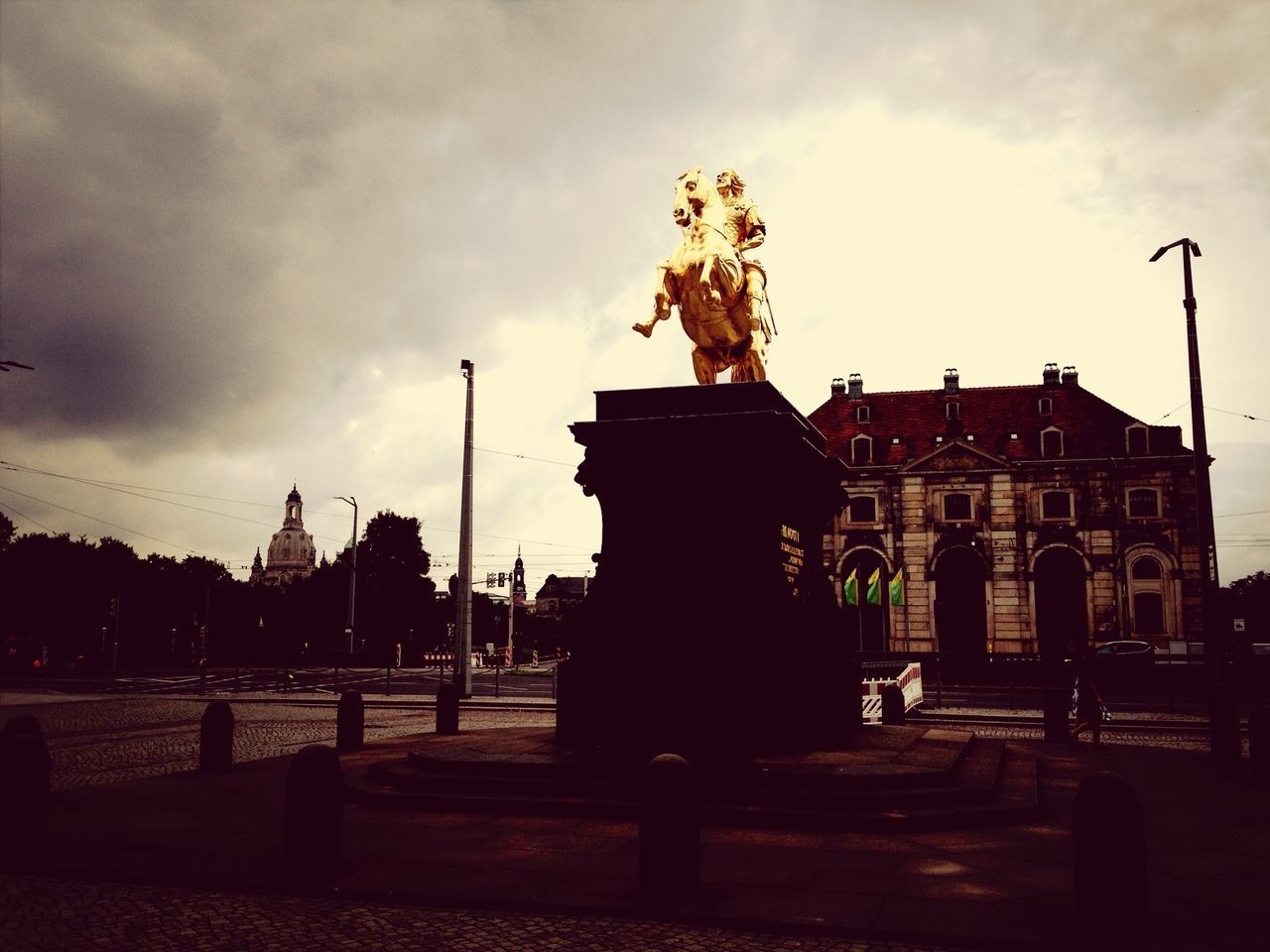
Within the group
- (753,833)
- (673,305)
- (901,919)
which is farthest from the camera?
(673,305)

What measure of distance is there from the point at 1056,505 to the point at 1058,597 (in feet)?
16.0

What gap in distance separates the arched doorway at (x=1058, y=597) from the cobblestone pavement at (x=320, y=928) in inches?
1973

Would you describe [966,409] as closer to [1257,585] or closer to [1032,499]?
[1032,499]

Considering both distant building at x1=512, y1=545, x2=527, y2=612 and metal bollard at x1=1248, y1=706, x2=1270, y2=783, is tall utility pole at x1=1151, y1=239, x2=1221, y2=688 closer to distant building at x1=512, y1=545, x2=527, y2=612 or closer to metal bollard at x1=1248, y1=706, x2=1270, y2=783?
metal bollard at x1=1248, y1=706, x2=1270, y2=783

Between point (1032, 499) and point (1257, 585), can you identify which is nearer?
point (1032, 499)

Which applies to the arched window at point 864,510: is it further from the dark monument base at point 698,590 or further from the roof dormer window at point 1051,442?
the dark monument base at point 698,590

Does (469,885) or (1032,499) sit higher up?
(1032,499)

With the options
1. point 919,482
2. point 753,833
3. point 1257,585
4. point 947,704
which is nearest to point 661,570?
point 753,833

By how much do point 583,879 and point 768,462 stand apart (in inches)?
223

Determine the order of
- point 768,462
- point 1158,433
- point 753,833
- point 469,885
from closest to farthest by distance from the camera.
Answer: point 469,885
point 753,833
point 768,462
point 1158,433

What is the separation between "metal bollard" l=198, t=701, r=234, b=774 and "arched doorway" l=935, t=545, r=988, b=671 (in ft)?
147

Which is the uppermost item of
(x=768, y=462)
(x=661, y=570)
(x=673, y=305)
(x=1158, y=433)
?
(x=1158, y=433)

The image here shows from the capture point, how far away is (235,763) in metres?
13.8

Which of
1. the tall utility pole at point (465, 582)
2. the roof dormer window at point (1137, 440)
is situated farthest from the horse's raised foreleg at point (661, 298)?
the roof dormer window at point (1137, 440)
